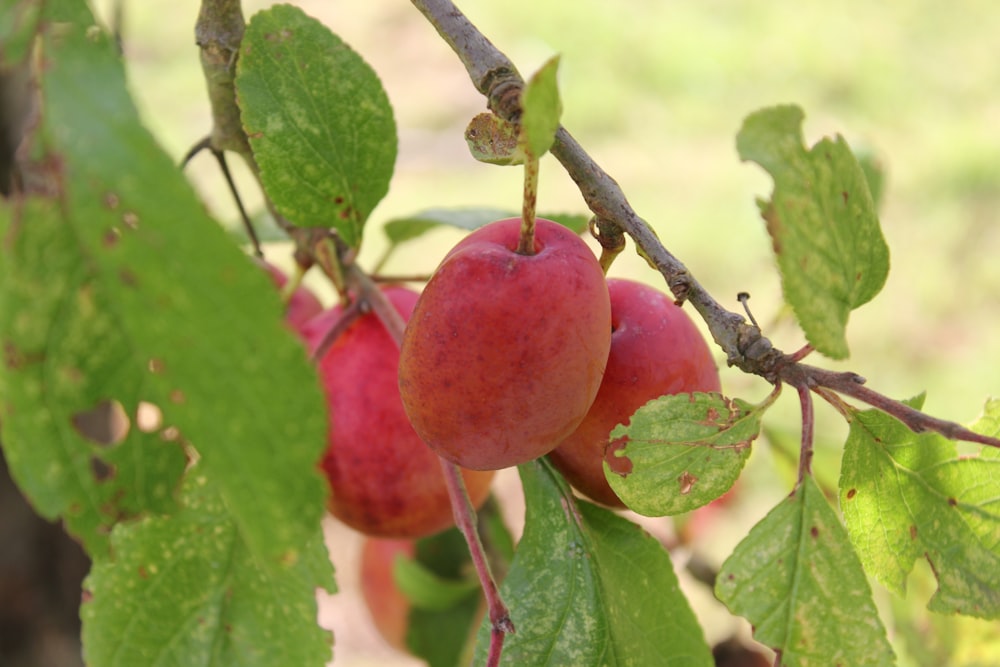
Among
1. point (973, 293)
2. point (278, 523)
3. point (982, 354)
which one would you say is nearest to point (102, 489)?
point (278, 523)

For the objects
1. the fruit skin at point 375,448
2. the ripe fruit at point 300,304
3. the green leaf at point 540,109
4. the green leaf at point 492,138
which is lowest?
the ripe fruit at point 300,304

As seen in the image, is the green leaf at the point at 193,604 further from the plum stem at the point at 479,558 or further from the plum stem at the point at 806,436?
the plum stem at the point at 806,436

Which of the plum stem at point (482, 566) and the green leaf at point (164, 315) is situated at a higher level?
the green leaf at point (164, 315)

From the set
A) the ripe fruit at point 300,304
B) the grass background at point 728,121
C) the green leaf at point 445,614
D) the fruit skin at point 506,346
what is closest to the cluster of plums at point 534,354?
the fruit skin at point 506,346

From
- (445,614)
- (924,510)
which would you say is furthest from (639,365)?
(445,614)

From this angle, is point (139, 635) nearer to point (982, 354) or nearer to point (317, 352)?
point (317, 352)
